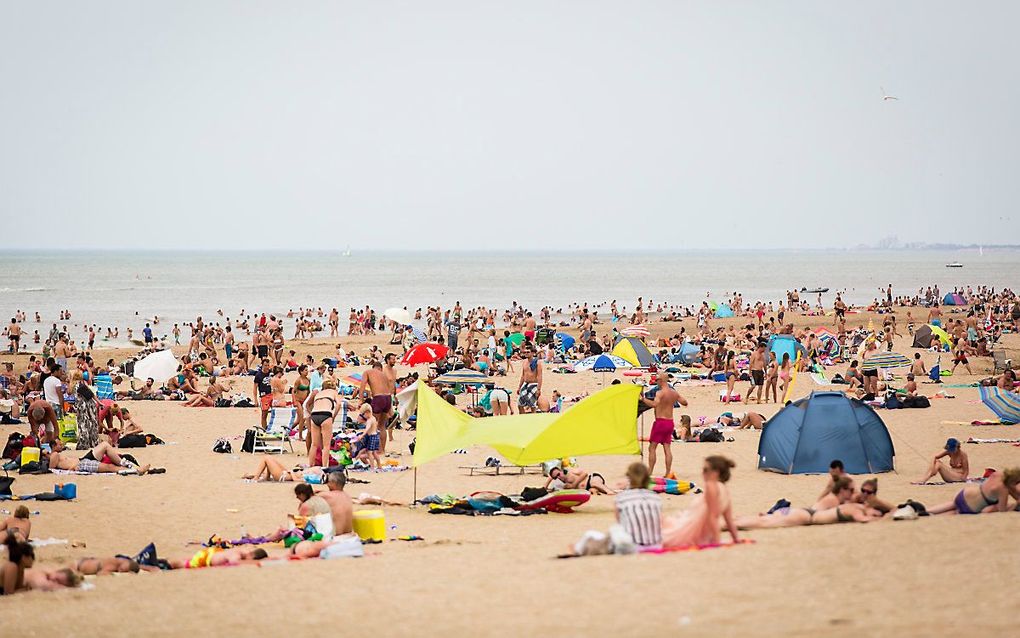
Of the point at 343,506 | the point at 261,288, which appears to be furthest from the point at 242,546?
the point at 261,288

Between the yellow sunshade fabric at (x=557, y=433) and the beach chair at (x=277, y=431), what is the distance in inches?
183

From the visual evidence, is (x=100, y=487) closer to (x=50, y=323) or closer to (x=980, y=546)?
(x=980, y=546)

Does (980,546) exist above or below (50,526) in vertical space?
above

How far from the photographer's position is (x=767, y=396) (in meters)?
21.7

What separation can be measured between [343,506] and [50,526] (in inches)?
127

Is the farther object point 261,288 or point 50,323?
point 261,288

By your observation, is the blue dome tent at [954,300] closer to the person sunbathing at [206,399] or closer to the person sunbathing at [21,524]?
the person sunbathing at [206,399]

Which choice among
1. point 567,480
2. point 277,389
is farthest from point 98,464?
point 567,480

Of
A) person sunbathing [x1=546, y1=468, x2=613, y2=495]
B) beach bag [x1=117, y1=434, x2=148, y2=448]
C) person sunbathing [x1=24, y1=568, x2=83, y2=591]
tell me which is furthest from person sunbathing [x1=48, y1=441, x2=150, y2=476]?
person sunbathing [x1=24, y1=568, x2=83, y2=591]

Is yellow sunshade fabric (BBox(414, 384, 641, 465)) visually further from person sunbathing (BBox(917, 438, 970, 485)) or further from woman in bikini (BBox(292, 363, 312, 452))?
woman in bikini (BBox(292, 363, 312, 452))

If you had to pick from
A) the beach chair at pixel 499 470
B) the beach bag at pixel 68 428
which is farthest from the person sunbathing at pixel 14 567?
the beach bag at pixel 68 428

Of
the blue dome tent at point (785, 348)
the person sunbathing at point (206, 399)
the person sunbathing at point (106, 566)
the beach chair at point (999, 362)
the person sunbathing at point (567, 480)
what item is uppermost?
the blue dome tent at point (785, 348)

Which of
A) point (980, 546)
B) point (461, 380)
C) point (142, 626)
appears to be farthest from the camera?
point (461, 380)

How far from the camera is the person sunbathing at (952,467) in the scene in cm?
1241
